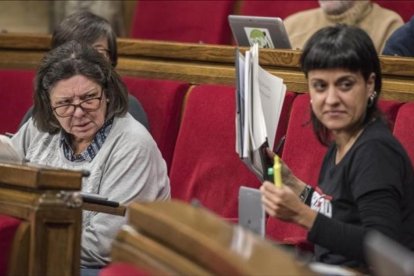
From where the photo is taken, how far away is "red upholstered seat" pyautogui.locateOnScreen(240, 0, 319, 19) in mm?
2463

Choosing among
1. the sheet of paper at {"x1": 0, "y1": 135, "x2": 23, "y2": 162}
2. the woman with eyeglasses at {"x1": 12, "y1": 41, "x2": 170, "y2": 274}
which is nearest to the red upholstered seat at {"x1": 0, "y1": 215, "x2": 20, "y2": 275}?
the sheet of paper at {"x1": 0, "y1": 135, "x2": 23, "y2": 162}

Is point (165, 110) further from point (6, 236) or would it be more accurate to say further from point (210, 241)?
point (210, 241)

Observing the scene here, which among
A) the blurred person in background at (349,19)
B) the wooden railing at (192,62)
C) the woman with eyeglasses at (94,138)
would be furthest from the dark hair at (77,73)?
the blurred person in background at (349,19)

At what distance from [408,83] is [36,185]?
2.41ft

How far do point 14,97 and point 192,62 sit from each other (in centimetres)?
37

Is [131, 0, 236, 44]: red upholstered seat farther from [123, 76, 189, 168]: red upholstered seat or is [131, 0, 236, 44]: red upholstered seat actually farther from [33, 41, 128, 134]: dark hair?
[33, 41, 128, 134]: dark hair

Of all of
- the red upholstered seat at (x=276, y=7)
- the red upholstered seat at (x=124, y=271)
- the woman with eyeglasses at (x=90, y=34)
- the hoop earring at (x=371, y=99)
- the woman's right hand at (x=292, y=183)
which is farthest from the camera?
the red upholstered seat at (x=276, y=7)

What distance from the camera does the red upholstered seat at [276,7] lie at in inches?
97.0

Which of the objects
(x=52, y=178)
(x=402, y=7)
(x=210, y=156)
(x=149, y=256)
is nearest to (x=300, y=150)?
(x=210, y=156)

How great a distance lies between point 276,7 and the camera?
2473 mm

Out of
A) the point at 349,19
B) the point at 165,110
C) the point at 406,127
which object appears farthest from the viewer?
the point at 349,19

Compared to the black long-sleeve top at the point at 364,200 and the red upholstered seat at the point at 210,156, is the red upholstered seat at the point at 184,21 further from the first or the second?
the black long-sleeve top at the point at 364,200

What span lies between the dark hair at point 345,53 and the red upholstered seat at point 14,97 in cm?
99

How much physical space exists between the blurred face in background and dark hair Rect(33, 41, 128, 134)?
0.79 meters
